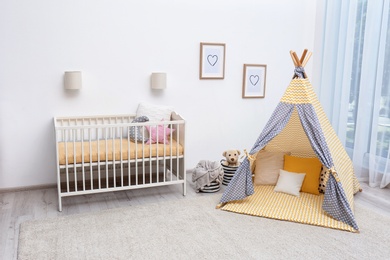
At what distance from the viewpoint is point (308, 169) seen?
3621mm

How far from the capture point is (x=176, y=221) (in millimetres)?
3070

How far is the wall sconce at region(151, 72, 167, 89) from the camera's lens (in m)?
4.00

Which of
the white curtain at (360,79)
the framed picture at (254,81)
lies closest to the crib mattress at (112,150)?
the framed picture at (254,81)

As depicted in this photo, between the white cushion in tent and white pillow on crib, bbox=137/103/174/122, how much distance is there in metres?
1.26

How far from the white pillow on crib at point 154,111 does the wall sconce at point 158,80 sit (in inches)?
8.0

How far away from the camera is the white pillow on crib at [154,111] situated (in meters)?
3.95

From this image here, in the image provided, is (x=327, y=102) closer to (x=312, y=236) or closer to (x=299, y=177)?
(x=299, y=177)

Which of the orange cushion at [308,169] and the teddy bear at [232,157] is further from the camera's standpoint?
the teddy bear at [232,157]

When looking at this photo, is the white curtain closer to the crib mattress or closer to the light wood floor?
the light wood floor

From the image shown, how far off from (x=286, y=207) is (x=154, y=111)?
1.58 metres

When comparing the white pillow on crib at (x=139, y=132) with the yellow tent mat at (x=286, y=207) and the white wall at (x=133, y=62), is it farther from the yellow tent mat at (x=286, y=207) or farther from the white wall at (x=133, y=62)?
the yellow tent mat at (x=286, y=207)

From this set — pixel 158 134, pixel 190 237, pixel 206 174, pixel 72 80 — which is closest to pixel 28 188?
pixel 72 80

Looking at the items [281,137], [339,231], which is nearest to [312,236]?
[339,231]

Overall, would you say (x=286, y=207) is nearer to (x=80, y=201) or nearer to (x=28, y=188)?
(x=80, y=201)
